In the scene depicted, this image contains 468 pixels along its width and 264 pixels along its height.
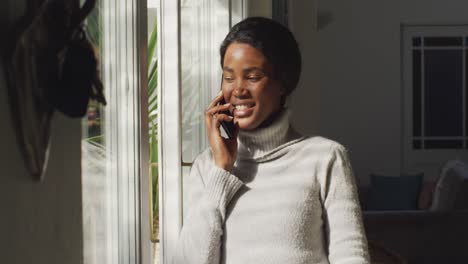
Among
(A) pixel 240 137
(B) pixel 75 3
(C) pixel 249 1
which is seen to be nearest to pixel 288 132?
(A) pixel 240 137

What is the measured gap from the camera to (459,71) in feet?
24.9

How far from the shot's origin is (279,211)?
1.41 metres

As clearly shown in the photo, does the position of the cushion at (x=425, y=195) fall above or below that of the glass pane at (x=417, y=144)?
below

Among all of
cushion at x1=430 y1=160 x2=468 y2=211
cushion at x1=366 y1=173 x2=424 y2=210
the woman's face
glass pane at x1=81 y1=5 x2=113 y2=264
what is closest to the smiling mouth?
the woman's face

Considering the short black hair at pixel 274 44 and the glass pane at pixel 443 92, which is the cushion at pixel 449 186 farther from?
the short black hair at pixel 274 44

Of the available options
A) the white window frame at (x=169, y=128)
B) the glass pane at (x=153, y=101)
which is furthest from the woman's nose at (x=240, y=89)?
the glass pane at (x=153, y=101)

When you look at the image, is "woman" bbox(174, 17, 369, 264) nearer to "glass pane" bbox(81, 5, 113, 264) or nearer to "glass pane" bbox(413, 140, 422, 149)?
"glass pane" bbox(81, 5, 113, 264)

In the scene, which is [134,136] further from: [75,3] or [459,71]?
[459,71]

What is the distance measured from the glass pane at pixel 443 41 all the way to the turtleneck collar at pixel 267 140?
625cm

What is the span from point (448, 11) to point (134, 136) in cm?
615

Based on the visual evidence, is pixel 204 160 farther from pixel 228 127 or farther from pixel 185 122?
pixel 185 122

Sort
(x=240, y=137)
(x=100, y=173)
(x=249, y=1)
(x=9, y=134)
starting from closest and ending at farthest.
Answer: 1. (x=9, y=134)
2. (x=100, y=173)
3. (x=240, y=137)
4. (x=249, y=1)

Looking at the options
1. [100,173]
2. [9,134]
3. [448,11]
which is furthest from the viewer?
[448,11]

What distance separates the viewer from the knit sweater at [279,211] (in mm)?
1392
